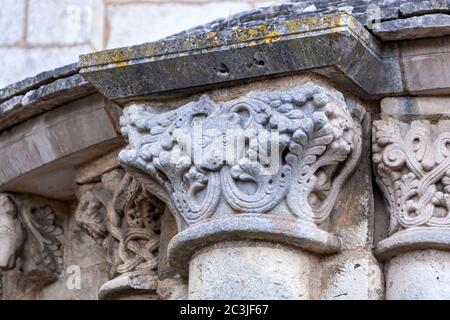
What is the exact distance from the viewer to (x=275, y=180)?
540 centimetres

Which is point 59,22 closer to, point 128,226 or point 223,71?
point 128,226

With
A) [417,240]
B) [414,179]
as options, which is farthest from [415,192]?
[417,240]

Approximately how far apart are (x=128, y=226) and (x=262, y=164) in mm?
756

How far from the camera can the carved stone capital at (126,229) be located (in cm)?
594

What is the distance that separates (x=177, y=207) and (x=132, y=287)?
439mm

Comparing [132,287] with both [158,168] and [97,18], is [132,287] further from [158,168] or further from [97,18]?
[97,18]

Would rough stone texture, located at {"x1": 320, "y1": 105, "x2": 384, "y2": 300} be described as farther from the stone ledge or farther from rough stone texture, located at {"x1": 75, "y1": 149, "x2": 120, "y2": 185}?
rough stone texture, located at {"x1": 75, "y1": 149, "x2": 120, "y2": 185}

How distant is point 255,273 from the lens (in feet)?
17.6

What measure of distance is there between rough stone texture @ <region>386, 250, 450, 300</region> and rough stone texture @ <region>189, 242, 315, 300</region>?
231 millimetres

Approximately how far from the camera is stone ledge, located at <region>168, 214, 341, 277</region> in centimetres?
535

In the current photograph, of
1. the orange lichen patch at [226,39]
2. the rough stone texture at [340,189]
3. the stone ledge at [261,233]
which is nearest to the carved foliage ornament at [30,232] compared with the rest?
the rough stone texture at [340,189]

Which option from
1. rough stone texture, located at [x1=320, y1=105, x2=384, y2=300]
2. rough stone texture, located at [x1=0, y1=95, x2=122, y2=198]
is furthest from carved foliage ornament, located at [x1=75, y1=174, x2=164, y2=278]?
rough stone texture, located at [x1=320, y1=105, x2=384, y2=300]

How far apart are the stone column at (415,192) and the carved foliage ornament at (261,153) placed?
3.8 inches

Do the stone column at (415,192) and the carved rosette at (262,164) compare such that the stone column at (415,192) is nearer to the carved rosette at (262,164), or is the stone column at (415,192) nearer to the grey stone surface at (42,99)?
the carved rosette at (262,164)
